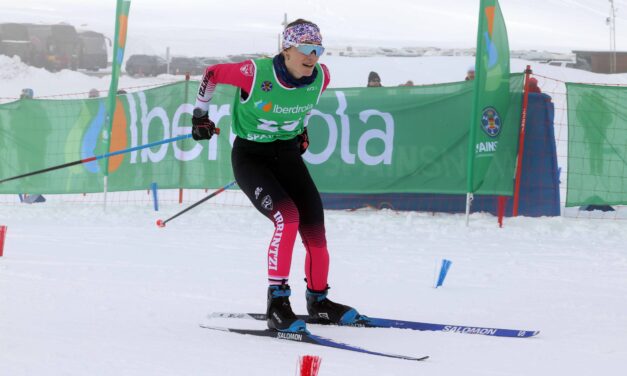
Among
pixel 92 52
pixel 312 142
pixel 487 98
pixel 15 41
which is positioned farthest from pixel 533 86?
pixel 15 41

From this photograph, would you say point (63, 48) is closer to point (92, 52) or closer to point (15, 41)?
point (92, 52)

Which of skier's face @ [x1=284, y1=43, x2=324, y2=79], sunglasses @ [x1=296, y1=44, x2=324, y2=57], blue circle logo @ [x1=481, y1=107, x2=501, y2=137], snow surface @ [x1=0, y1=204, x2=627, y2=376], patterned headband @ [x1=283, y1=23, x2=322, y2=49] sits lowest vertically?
snow surface @ [x1=0, y1=204, x2=627, y2=376]

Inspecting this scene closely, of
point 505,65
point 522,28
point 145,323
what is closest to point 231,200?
point 505,65

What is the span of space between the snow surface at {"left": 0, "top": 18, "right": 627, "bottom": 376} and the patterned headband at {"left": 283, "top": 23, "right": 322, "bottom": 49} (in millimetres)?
1504

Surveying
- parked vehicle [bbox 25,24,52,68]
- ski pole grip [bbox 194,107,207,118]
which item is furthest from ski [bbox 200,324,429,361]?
parked vehicle [bbox 25,24,52,68]

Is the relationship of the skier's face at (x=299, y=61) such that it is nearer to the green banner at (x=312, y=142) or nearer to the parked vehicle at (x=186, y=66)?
the green banner at (x=312, y=142)

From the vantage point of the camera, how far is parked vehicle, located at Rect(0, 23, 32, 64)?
4074 centimetres

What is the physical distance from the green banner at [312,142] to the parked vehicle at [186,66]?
2725 centimetres

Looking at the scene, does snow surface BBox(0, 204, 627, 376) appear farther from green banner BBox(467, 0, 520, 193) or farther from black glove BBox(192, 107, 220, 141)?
black glove BBox(192, 107, 220, 141)

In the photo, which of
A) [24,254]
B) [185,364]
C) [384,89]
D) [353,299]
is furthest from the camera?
[384,89]

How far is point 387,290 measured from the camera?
656 centimetres

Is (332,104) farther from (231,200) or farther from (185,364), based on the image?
(185,364)

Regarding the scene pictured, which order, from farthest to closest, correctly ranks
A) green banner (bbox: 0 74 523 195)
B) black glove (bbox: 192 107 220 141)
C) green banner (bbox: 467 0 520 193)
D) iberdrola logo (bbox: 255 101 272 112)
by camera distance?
green banner (bbox: 0 74 523 195)
green banner (bbox: 467 0 520 193)
black glove (bbox: 192 107 220 141)
iberdrola logo (bbox: 255 101 272 112)

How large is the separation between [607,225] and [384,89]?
277 centimetres
